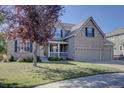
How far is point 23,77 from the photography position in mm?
9945

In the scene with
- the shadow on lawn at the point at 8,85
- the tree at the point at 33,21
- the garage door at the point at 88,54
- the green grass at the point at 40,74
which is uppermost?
the tree at the point at 33,21

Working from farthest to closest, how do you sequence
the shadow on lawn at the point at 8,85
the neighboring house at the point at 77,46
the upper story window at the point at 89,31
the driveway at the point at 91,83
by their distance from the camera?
the upper story window at the point at 89,31, the neighboring house at the point at 77,46, the driveway at the point at 91,83, the shadow on lawn at the point at 8,85

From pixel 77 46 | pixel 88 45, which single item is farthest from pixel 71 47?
pixel 88 45

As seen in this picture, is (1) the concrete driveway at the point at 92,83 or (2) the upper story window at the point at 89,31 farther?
(2) the upper story window at the point at 89,31

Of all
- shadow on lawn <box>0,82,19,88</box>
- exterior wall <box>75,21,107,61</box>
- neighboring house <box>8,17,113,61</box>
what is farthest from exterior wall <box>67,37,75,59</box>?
shadow on lawn <box>0,82,19,88</box>

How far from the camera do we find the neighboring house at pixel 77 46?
1487cm

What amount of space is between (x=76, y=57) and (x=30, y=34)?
4308 mm

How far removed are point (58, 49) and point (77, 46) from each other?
1.73 m

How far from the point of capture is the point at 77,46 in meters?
16.4

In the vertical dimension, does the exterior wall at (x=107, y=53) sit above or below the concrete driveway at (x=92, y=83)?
above

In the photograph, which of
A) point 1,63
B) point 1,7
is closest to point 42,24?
point 1,7

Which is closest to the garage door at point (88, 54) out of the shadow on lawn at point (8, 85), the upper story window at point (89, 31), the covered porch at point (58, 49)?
the covered porch at point (58, 49)

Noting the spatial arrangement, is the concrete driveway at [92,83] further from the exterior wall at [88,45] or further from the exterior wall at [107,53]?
the exterior wall at [107,53]

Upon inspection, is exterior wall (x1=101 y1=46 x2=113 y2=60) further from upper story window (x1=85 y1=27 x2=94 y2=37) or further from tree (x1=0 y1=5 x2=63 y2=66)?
tree (x1=0 y1=5 x2=63 y2=66)
